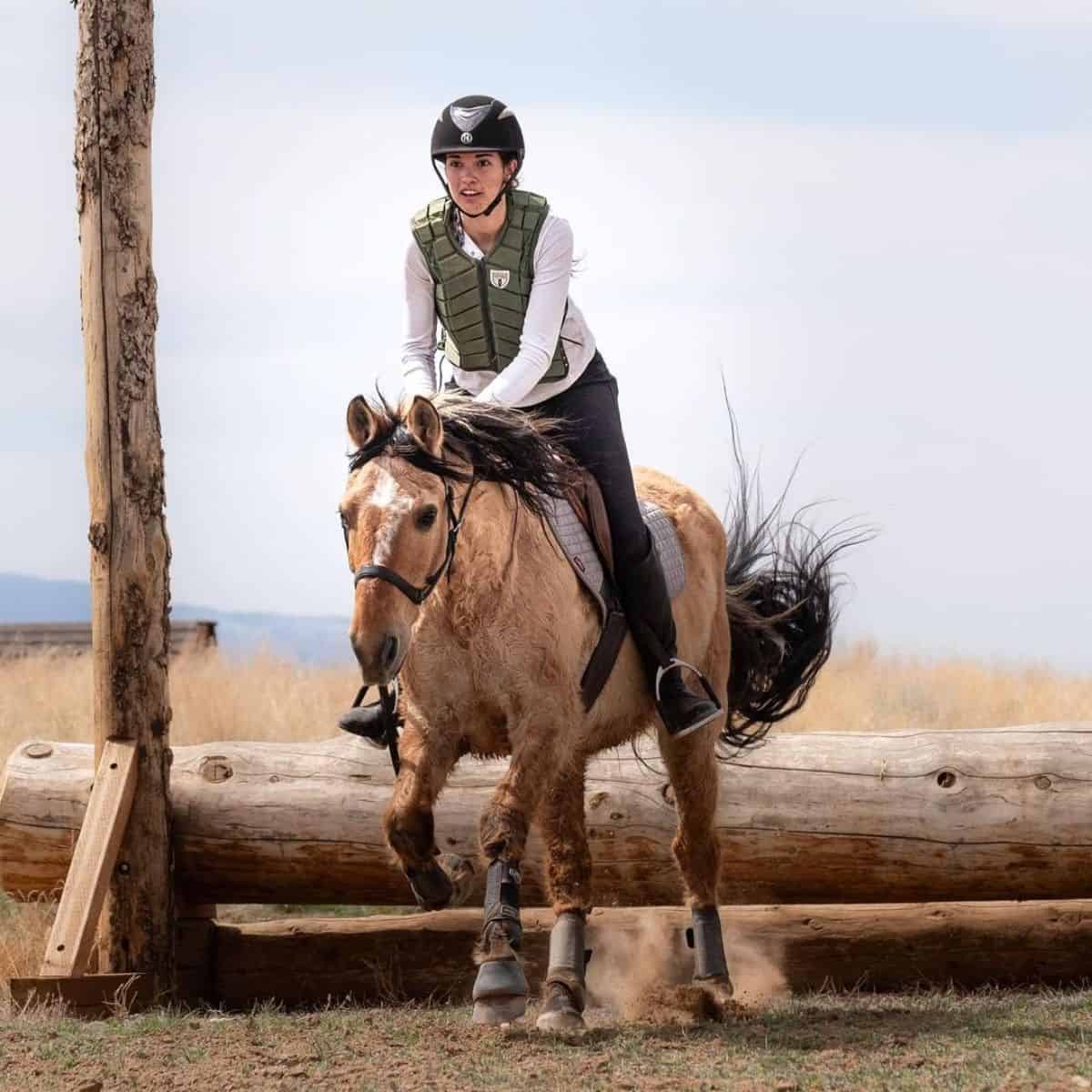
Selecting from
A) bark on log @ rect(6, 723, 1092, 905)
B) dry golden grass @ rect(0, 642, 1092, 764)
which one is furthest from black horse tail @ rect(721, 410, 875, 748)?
dry golden grass @ rect(0, 642, 1092, 764)

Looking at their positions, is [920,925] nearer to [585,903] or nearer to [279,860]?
[585,903]

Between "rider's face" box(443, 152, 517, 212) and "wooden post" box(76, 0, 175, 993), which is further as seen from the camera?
"wooden post" box(76, 0, 175, 993)

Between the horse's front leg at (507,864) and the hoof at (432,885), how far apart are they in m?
0.17

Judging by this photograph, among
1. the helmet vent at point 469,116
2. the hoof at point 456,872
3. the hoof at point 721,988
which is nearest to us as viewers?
the hoof at point 456,872

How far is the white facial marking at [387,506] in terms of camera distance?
4.75 metres

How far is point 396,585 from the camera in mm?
4719

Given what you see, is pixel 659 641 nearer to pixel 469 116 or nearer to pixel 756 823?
pixel 756 823

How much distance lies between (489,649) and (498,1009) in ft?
3.85

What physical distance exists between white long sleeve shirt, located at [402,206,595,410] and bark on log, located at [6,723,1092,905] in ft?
7.19

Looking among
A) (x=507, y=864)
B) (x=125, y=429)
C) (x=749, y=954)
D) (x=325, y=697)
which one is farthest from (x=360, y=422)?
(x=325, y=697)

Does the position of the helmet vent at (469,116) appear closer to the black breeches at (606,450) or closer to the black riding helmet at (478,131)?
the black riding helmet at (478,131)

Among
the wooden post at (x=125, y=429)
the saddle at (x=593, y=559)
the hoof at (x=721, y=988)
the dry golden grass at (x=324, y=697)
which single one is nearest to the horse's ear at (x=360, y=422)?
the saddle at (x=593, y=559)

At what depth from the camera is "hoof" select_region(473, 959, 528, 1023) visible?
524 centimetres

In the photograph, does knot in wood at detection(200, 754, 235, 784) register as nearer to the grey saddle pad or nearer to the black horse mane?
the grey saddle pad
